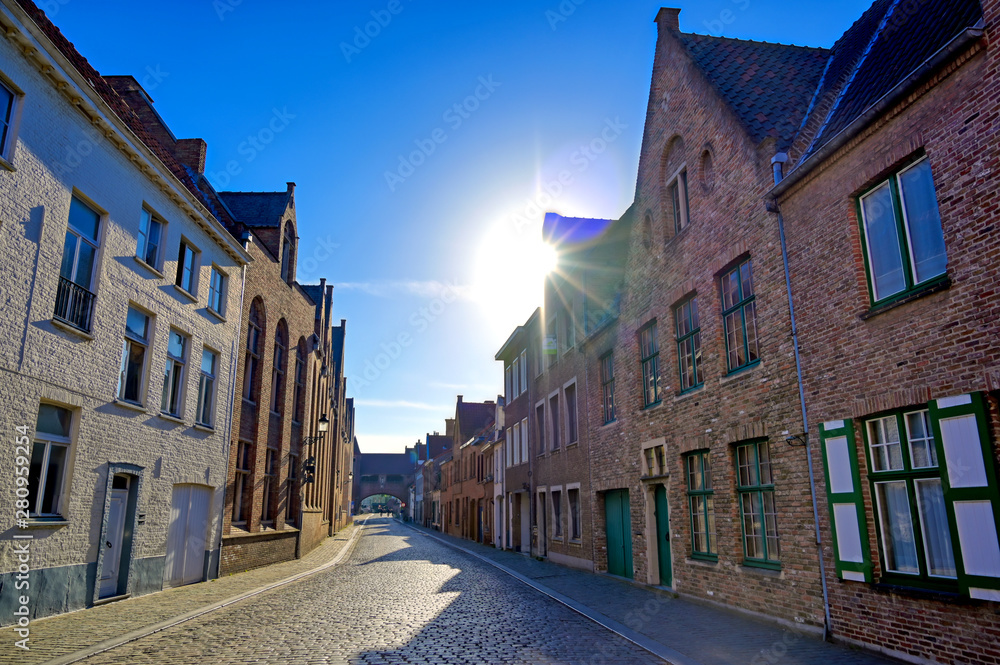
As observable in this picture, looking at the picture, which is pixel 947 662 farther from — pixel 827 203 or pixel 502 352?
pixel 502 352

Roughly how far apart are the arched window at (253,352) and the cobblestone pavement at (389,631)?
7.05 m

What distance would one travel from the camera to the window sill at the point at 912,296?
7016mm

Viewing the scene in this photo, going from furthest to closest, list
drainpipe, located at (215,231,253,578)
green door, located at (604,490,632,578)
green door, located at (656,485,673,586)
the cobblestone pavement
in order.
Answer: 1. drainpipe, located at (215,231,253,578)
2. green door, located at (604,490,632,578)
3. green door, located at (656,485,673,586)
4. the cobblestone pavement

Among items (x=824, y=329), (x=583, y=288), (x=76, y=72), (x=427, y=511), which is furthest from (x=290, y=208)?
(x=427, y=511)

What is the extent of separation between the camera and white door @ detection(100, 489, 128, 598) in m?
12.6

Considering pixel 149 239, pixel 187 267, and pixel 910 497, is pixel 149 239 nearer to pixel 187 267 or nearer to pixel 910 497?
pixel 187 267

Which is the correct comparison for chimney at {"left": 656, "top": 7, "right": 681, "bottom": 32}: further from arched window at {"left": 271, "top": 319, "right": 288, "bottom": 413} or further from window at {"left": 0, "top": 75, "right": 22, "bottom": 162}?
arched window at {"left": 271, "top": 319, "right": 288, "bottom": 413}

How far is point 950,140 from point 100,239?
42.1ft

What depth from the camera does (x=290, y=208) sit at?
24500mm

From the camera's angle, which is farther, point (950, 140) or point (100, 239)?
point (100, 239)

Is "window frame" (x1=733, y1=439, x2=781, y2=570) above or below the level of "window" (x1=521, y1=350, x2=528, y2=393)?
below

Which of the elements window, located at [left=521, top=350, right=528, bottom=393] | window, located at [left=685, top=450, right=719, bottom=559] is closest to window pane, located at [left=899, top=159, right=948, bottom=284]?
window, located at [left=685, top=450, right=719, bottom=559]

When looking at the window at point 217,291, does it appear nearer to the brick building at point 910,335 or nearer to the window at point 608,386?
the window at point 608,386

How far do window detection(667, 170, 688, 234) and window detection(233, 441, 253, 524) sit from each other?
1344 centimetres
